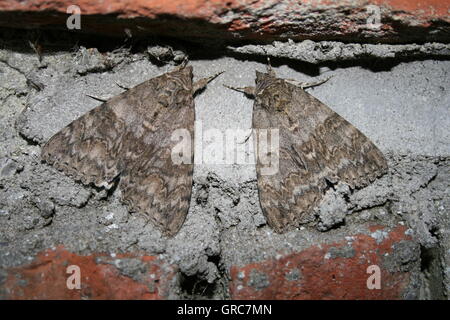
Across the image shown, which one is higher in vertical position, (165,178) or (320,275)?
(165,178)

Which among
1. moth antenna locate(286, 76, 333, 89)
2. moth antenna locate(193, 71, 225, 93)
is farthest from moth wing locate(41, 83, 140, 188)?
moth antenna locate(286, 76, 333, 89)

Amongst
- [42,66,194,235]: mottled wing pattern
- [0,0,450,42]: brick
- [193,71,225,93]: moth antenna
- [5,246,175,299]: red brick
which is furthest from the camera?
[193,71,225,93]: moth antenna

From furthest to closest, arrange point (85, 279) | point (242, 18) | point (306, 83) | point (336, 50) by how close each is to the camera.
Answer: point (306, 83) < point (336, 50) < point (242, 18) < point (85, 279)

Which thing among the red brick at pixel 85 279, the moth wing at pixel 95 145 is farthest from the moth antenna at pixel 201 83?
the red brick at pixel 85 279

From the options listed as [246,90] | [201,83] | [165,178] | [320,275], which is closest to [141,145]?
[165,178]

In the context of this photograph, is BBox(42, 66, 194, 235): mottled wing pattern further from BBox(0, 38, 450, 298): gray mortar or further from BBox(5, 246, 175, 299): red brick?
BBox(5, 246, 175, 299): red brick

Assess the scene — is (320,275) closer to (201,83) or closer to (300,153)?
(300,153)
